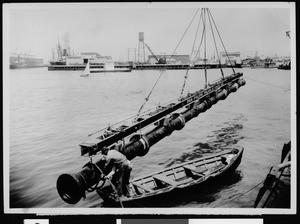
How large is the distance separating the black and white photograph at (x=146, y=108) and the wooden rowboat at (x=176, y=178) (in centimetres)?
2

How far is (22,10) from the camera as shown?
2.82 m

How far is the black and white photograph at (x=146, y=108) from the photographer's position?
9.04 ft


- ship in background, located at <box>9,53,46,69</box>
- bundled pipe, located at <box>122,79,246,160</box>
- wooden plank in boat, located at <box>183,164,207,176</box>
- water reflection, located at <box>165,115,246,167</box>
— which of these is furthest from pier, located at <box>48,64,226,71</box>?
wooden plank in boat, located at <box>183,164,207,176</box>

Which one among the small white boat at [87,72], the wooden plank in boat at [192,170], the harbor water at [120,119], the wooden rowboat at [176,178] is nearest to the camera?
the wooden rowboat at [176,178]

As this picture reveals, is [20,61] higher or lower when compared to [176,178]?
higher

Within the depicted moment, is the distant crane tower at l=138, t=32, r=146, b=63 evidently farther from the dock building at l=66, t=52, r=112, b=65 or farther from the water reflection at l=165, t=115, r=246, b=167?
the water reflection at l=165, t=115, r=246, b=167

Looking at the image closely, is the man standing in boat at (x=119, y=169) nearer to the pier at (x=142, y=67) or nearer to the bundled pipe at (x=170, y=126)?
the bundled pipe at (x=170, y=126)

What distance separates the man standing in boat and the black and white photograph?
0.05ft

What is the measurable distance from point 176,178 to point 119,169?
99cm

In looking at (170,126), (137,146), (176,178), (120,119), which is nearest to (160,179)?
(176,178)

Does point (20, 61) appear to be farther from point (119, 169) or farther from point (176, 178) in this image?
point (176, 178)

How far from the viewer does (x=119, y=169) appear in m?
2.63

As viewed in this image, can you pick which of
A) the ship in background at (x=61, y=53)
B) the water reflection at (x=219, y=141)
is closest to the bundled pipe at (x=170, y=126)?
the water reflection at (x=219, y=141)

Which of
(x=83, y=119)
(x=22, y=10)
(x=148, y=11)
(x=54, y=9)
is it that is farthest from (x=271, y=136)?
(x=22, y=10)
